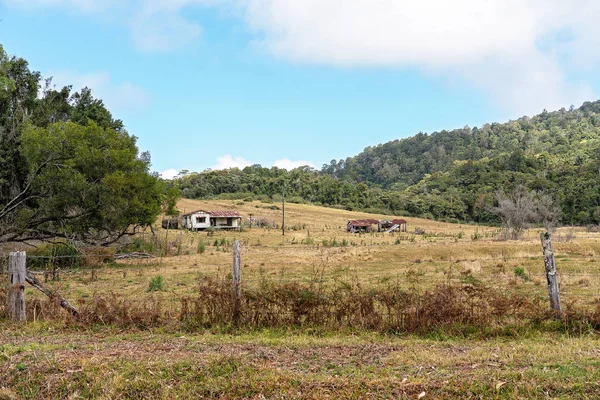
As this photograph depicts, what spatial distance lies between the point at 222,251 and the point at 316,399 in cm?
2796

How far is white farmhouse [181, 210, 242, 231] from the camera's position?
70.1 metres

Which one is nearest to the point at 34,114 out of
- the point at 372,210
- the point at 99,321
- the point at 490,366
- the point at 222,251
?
the point at 222,251

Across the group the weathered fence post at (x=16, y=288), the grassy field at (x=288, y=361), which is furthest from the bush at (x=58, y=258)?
the grassy field at (x=288, y=361)

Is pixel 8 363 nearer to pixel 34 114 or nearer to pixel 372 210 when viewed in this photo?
pixel 34 114

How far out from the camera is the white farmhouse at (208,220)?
70062mm

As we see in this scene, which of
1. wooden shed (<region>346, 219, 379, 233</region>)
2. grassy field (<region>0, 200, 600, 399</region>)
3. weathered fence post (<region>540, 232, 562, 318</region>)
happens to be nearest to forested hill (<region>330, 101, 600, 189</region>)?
wooden shed (<region>346, 219, 379, 233</region>)

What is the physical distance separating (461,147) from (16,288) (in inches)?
7256

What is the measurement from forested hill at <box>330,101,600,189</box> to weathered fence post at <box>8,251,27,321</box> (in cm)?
15114

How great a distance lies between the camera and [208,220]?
70.7m

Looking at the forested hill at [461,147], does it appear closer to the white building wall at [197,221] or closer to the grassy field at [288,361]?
the white building wall at [197,221]

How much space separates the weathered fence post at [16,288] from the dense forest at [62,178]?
14.4 meters

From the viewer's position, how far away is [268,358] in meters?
6.70

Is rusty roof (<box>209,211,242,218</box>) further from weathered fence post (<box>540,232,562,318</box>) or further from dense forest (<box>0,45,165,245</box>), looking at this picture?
weathered fence post (<box>540,232,562,318</box>)

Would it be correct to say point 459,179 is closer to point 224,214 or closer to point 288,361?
point 224,214
